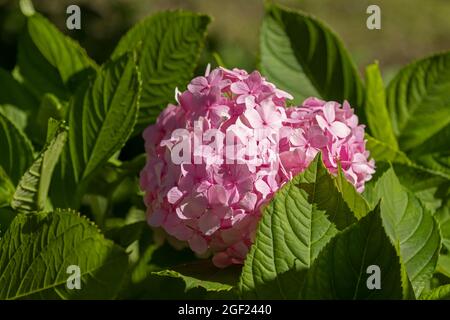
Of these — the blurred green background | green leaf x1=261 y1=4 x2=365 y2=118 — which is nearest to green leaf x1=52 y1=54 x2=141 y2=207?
green leaf x1=261 y1=4 x2=365 y2=118

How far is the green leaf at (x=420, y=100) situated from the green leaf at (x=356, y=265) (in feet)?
1.71

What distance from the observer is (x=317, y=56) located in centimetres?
128

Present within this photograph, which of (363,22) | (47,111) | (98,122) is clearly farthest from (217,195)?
(363,22)

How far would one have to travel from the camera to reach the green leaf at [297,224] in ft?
2.79

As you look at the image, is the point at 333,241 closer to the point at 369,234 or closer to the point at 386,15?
the point at 369,234

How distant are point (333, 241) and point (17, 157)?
520mm

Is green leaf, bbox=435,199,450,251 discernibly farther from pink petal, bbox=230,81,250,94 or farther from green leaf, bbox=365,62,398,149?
pink petal, bbox=230,81,250,94

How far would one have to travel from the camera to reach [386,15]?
487 cm

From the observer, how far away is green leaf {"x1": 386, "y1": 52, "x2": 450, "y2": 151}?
4.23ft

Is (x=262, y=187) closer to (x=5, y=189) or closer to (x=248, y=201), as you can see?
(x=248, y=201)

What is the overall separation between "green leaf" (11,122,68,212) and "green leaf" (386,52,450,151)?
543 mm

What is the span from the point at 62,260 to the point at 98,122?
25 centimetres

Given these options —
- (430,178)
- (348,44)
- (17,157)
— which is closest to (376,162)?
(430,178)

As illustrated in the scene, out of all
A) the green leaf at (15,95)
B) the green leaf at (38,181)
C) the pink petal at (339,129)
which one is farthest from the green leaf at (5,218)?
the pink petal at (339,129)
